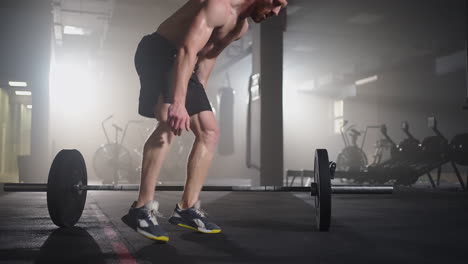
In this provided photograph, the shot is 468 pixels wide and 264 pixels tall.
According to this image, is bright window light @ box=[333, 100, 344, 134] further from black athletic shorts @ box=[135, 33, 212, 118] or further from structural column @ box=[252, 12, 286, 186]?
black athletic shorts @ box=[135, 33, 212, 118]

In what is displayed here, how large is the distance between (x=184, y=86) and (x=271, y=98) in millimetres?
4729

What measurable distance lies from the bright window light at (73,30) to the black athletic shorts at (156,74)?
902 centimetres

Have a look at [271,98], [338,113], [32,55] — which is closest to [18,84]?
[32,55]

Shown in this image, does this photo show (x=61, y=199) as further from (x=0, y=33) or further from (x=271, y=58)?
(x=0, y=33)

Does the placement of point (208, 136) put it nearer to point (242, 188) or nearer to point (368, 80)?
point (242, 188)

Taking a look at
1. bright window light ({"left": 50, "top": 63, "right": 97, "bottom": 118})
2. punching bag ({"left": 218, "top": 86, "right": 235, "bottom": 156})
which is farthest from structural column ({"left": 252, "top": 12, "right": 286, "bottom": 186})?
bright window light ({"left": 50, "top": 63, "right": 97, "bottom": 118})

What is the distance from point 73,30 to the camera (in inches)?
409

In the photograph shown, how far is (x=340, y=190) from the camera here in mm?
2209

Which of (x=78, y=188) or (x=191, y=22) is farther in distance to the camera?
(x=78, y=188)

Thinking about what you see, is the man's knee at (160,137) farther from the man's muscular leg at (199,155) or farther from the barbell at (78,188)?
the barbell at (78,188)

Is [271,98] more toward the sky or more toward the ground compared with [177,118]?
more toward the sky

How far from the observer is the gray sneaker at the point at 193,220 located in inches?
77.2

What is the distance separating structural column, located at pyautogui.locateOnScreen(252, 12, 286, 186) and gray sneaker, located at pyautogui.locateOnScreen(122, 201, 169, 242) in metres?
4.55

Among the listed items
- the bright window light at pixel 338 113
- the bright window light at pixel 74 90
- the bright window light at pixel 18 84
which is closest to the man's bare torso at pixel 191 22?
the bright window light at pixel 18 84
